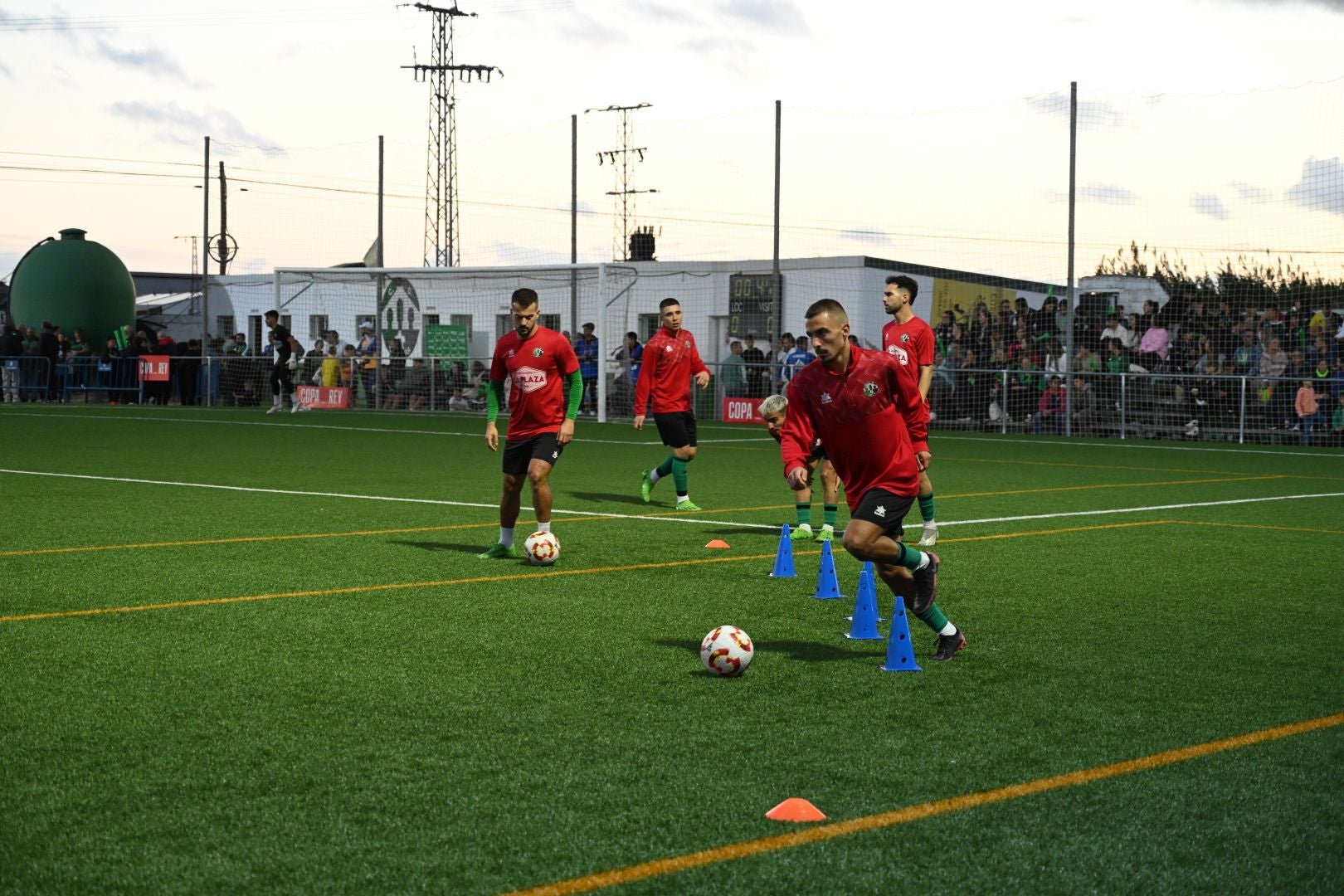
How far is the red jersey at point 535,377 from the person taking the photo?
1112 centimetres

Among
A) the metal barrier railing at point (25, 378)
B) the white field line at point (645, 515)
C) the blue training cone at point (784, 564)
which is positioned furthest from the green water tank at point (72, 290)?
the blue training cone at point (784, 564)

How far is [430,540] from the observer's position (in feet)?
39.0

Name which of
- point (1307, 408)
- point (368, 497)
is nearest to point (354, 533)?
point (368, 497)

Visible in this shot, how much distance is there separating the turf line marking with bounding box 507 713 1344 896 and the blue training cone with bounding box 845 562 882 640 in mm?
2202

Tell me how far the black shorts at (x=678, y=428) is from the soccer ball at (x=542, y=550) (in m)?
4.32

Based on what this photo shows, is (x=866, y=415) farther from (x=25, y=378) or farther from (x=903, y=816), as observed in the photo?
(x=25, y=378)

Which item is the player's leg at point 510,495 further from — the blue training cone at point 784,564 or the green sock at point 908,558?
the green sock at point 908,558

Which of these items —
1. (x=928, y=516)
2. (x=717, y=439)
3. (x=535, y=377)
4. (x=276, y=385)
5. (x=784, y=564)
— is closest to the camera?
(x=784, y=564)

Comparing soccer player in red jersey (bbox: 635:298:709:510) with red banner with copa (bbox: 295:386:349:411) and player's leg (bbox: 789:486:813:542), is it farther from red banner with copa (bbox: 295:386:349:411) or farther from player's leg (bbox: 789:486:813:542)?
red banner with copa (bbox: 295:386:349:411)

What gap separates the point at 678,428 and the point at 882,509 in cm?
776

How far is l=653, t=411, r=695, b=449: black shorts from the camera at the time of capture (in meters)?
14.8

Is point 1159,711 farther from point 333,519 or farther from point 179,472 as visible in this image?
point 179,472

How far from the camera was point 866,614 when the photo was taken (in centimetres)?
773

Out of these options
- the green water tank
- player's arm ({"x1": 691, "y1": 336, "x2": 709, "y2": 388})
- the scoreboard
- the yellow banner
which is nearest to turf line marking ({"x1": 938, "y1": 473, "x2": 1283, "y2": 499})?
player's arm ({"x1": 691, "y1": 336, "x2": 709, "y2": 388})
